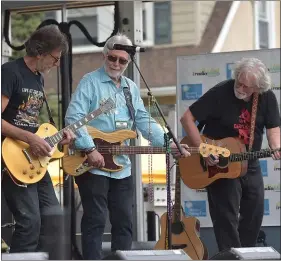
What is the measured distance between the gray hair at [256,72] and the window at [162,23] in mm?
12819

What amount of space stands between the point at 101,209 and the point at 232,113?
1.32 m

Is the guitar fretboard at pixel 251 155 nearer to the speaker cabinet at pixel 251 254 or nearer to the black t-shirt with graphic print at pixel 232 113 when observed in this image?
the black t-shirt with graphic print at pixel 232 113

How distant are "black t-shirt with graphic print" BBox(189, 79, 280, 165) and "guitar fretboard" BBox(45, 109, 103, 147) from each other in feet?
3.52

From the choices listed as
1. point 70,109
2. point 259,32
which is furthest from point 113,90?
point 259,32

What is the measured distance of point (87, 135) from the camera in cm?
729

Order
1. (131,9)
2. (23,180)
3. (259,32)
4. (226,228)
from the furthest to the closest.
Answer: (259,32) < (131,9) < (226,228) < (23,180)

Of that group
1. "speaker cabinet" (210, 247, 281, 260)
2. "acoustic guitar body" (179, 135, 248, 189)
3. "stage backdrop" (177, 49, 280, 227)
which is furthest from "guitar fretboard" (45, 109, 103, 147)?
"stage backdrop" (177, 49, 280, 227)

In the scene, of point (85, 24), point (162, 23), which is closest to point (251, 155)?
point (162, 23)

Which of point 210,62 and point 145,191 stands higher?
point 210,62

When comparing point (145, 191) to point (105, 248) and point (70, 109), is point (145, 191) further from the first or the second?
point (70, 109)

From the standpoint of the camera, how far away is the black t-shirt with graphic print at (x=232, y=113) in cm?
799

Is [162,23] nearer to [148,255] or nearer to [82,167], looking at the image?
[82,167]

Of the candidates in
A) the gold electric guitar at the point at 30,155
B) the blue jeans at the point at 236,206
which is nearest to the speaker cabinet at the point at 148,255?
the gold electric guitar at the point at 30,155

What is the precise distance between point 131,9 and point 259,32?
12.1 meters
